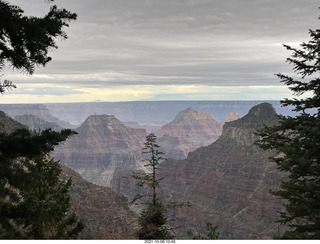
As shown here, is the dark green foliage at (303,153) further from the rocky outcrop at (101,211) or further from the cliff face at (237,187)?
the cliff face at (237,187)

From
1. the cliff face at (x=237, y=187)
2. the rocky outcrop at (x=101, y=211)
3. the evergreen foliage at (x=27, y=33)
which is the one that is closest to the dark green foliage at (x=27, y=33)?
the evergreen foliage at (x=27, y=33)

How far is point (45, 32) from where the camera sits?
30.1ft

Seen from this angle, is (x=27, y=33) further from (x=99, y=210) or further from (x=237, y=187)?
(x=237, y=187)

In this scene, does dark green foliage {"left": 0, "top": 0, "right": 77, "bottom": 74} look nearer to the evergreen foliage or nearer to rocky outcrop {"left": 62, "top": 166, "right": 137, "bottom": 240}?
the evergreen foliage

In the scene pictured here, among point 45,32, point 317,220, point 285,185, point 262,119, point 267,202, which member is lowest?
point 267,202

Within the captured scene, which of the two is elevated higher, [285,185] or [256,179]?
[285,185]

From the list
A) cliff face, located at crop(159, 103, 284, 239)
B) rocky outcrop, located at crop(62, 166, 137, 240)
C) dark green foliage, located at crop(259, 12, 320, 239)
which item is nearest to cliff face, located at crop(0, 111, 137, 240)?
rocky outcrop, located at crop(62, 166, 137, 240)

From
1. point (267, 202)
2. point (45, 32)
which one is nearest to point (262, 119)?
point (267, 202)

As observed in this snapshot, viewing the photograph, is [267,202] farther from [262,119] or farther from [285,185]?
[285,185]

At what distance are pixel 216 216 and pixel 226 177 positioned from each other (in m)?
35.0

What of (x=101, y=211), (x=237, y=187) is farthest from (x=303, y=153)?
(x=237, y=187)

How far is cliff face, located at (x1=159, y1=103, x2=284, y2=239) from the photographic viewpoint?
12025 centimetres

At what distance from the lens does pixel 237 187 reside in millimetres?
153375

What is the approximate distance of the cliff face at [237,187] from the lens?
120250mm
